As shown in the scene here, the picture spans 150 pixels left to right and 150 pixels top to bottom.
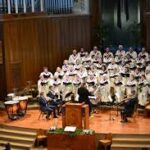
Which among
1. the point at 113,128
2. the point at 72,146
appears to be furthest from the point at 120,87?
the point at 72,146

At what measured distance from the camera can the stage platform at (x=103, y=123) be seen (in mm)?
14578

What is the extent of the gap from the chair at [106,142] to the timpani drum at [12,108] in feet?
11.6

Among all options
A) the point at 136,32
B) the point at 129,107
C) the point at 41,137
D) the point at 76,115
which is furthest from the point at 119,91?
the point at 136,32

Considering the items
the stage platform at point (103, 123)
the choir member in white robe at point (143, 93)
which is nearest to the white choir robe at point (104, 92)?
the stage platform at point (103, 123)

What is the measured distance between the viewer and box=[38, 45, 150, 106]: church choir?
16688mm

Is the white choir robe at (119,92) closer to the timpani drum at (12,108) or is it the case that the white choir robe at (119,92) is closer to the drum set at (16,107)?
the drum set at (16,107)

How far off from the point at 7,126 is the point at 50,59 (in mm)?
5265

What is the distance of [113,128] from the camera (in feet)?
48.5

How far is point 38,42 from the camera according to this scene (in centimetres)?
1950

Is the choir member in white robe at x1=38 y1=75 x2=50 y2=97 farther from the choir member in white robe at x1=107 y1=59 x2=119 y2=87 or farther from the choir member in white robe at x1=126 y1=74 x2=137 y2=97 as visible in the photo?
the choir member in white robe at x1=126 y1=74 x2=137 y2=97

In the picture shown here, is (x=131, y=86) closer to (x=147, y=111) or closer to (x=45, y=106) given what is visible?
(x=147, y=111)

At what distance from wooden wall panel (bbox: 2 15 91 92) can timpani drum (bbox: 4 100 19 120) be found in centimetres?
205

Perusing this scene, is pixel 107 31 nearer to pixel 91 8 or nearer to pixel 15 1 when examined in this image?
pixel 91 8

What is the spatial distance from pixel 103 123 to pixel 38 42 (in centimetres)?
560
